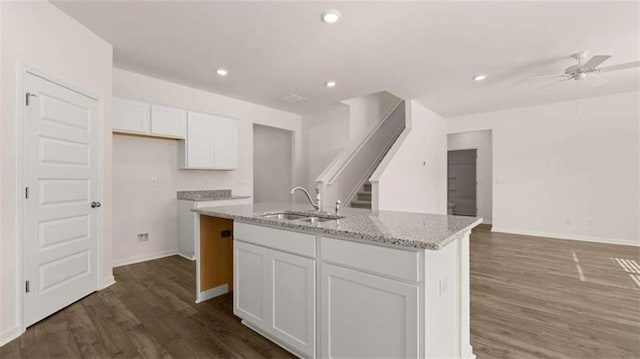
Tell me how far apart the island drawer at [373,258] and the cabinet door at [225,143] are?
3343mm

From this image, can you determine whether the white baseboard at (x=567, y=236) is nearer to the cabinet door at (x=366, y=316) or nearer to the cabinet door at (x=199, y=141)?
the cabinet door at (x=366, y=316)

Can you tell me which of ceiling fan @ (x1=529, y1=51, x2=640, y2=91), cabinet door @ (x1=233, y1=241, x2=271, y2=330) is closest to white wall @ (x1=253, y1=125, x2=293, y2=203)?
cabinet door @ (x1=233, y1=241, x2=271, y2=330)

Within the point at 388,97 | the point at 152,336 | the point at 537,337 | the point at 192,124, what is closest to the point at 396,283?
the point at 537,337

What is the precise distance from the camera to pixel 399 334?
1.35 meters

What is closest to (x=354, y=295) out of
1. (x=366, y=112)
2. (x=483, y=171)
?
(x=366, y=112)

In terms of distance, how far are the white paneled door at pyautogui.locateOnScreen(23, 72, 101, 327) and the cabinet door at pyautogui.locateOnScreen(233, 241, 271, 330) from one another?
1.60m

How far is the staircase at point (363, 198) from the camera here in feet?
16.2

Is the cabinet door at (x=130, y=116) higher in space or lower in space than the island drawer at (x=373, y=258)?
higher

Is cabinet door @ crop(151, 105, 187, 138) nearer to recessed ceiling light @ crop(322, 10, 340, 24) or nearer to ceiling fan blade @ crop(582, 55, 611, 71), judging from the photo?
recessed ceiling light @ crop(322, 10, 340, 24)

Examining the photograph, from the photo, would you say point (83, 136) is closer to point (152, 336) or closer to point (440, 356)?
point (152, 336)

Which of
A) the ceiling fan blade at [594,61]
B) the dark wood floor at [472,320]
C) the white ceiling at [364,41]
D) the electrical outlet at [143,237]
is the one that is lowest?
the dark wood floor at [472,320]

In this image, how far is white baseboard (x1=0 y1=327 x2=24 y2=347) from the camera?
1936mm

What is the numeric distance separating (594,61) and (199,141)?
5.01m

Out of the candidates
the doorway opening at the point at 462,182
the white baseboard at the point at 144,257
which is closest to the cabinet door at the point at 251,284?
the white baseboard at the point at 144,257
